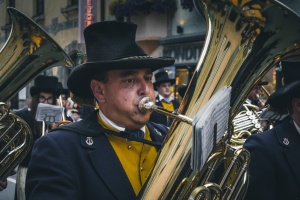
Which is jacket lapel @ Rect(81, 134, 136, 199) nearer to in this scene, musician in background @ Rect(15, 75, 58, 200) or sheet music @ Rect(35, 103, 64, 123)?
sheet music @ Rect(35, 103, 64, 123)

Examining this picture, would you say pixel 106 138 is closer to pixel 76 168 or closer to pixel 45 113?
pixel 76 168

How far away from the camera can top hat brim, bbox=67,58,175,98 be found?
2.49 m

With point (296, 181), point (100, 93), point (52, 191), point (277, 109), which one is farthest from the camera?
point (277, 109)

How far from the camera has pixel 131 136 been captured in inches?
102

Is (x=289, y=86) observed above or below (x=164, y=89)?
above

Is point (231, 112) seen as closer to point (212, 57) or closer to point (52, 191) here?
point (212, 57)

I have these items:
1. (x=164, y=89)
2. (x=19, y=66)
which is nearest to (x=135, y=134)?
(x=19, y=66)

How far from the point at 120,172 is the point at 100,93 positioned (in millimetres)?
414

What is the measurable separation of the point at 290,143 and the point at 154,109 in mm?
1219

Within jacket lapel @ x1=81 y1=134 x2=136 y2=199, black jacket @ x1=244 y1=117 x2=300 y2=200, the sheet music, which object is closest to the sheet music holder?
jacket lapel @ x1=81 y1=134 x2=136 y2=199

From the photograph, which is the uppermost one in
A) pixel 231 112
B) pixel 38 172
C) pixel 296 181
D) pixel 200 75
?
pixel 200 75

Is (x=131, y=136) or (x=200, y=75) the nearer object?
(x=200, y=75)

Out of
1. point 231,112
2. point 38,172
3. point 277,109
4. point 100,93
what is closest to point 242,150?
point 231,112

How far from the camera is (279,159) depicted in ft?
10.2
